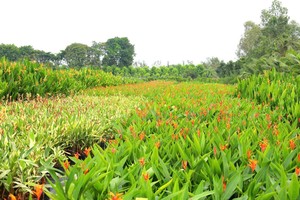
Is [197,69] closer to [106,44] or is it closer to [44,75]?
[106,44]

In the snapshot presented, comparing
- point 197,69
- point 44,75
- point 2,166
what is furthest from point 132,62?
point 2,166

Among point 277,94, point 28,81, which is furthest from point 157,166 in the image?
point 28,81

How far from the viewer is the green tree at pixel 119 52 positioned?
83.2 metres

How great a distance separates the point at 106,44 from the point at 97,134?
8855cm

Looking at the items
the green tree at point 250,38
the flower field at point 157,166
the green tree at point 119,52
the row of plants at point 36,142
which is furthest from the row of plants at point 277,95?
the green tree at point 119,52

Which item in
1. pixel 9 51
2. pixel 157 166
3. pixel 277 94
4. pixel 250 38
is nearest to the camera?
pixel 157 166

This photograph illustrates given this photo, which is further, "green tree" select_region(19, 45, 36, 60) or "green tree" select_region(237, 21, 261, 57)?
"green tree" select_region(19, 45, 36, 60)

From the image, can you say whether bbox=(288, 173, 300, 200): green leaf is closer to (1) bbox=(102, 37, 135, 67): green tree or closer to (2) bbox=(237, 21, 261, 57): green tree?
(2) bbox=(237, 21, 261, 57): green tree

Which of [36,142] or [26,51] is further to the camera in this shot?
[26,51]

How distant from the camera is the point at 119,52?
85.6 meters

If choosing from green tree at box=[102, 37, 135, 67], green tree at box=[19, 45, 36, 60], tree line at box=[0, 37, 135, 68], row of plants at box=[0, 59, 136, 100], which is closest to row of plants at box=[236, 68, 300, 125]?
row of plants at box=[0, 59, 136, 100]

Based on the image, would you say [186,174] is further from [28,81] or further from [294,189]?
[28,81]

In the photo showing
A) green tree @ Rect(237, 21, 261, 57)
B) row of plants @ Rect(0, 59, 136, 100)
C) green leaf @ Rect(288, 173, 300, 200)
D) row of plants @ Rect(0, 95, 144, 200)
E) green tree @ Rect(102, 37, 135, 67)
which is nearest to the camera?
green leaf @ Rect(288, 173, 300, 200)

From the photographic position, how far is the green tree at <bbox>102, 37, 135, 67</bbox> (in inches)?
3278
